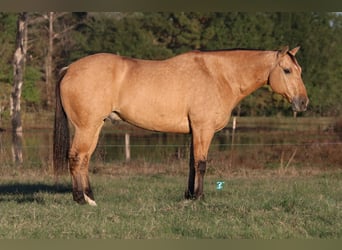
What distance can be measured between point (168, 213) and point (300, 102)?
253cm

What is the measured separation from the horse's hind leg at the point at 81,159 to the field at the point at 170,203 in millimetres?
238

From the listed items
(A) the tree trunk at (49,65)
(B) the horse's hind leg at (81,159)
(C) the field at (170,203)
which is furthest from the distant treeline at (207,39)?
(B) the horse's hind leg at (81,159)

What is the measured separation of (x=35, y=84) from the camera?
31.0 m

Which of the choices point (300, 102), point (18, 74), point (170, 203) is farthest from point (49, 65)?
point (170, 203)

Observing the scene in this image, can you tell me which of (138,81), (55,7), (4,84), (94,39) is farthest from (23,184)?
(94,39)

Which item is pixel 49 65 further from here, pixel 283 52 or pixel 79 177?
pixel 283 52

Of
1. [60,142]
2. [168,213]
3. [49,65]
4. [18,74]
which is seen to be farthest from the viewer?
[49,65]

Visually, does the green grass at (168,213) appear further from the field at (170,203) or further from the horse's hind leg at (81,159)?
the horse's hind leg at (81,159)

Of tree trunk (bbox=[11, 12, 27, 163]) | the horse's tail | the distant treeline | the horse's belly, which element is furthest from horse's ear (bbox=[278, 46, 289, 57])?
the distant treeline

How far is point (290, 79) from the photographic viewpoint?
26.2 ft

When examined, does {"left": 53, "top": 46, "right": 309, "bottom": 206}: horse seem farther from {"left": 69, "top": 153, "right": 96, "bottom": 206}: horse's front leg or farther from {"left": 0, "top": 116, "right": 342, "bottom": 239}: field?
{"left": 0, "top": 116, "right": 342, "bottom": 239}: field

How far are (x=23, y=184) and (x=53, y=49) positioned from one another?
24.8m

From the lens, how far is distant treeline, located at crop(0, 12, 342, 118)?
32.7 m

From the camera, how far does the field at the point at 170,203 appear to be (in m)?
5.62
